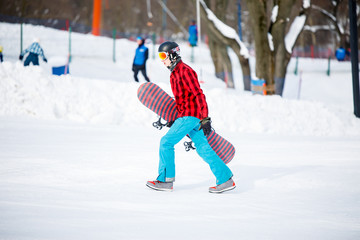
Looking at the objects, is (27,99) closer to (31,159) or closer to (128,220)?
(31,159)

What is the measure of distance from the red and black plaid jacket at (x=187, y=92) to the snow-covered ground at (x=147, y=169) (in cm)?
94

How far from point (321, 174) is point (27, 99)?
6.75 m

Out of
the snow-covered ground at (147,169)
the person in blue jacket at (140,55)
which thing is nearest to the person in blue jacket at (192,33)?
the person in blue jacket at (140,55)

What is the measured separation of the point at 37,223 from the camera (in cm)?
350

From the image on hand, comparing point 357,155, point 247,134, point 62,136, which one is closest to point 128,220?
point 62,136

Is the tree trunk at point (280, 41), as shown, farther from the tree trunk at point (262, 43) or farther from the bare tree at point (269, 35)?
the tree trunk at point (262, 43)

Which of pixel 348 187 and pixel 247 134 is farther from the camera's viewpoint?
pixel 247 134

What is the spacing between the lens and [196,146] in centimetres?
488

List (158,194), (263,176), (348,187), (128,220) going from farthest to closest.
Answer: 1. (263,176)
2. (348,187)
3. (158,194)
4. (128,220)

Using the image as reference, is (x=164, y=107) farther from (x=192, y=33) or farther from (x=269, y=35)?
(x=192, y=33)

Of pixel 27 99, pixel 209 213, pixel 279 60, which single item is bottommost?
→ pixel 209 213

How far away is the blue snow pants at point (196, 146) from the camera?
15.4ft

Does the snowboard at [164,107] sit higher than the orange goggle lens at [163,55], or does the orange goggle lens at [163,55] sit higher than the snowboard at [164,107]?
the orange goggle lens at [163,55]

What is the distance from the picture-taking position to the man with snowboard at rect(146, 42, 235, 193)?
4688 mm
